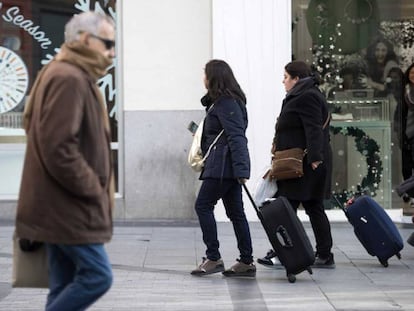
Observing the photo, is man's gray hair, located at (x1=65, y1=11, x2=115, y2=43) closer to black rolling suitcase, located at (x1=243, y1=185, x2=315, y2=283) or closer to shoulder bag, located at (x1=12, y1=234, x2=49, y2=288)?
shoulder bag, located at (x1=12, y1=234, x2=49, y2=288)

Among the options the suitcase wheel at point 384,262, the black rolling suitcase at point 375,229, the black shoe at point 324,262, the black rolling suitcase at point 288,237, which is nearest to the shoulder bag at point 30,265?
the black rolling suitcase at point 288,237

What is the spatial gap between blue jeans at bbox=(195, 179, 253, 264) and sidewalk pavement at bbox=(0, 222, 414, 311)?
240 millimetres

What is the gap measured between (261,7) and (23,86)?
9.26 ft

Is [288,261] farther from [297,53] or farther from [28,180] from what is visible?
[297,53]

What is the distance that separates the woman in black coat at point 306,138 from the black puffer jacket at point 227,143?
1.56ft

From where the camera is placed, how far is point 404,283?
7.67m

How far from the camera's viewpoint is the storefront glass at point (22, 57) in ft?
36.4

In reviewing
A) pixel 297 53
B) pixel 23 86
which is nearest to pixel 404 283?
pixel 297 53

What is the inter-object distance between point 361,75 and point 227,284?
4527mm

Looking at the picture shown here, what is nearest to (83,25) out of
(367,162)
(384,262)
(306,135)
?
(306,135)

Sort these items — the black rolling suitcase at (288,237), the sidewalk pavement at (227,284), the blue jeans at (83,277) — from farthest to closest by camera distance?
the black rolling suitcase at (288,237) → the sidewalk pavement at (227,284) → the blue jeans at (83,277)

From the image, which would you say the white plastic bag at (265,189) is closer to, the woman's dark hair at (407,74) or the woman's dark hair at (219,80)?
the woman's dark hair at (219,80)

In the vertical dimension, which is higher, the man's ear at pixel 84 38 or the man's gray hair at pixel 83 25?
the man's gray hair at pixel 83 25

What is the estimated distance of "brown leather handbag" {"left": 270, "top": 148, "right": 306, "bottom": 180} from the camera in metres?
7.92
